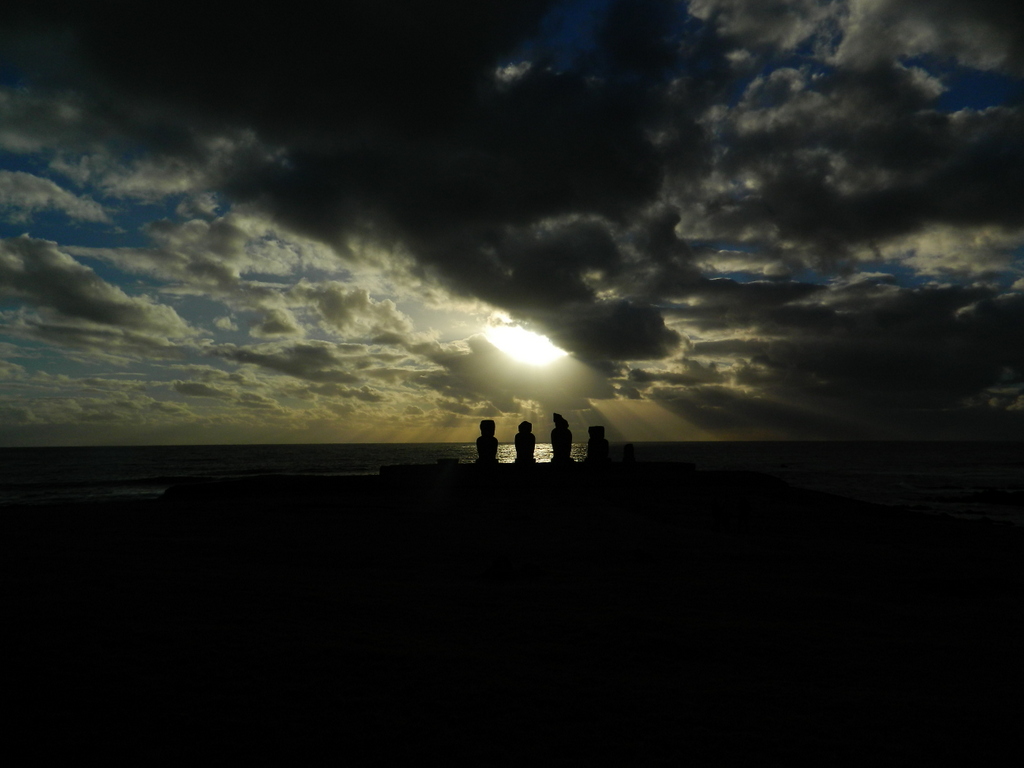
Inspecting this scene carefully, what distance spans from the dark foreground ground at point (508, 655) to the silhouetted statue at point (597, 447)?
2413 centimetres

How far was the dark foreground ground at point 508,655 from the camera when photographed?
4.25 meters

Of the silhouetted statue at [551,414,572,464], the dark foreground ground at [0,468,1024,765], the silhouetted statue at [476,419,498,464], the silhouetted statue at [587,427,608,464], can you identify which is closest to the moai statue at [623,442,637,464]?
the silhouetted statue at [587,427,608,464]

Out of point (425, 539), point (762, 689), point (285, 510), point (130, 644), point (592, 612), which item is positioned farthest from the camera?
point (285, 510)

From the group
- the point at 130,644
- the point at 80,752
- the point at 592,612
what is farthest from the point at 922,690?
the point at 130,644

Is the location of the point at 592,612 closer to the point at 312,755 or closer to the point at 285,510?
the point at 312,755

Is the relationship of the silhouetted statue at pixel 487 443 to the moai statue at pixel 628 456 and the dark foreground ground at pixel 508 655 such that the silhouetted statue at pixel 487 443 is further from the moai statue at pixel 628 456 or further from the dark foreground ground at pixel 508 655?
the dark foreground ground at pixel 508 655

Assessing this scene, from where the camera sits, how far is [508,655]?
601 cm

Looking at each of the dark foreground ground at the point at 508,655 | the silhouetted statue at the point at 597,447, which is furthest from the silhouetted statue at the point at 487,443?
the dark foreground ground at the point at 508,655

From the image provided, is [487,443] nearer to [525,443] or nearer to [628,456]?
[525,443]

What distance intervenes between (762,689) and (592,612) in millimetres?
2786

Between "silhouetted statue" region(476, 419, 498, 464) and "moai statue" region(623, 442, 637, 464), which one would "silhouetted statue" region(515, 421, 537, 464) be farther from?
"moai statue" region(623, 442, 637, 464)

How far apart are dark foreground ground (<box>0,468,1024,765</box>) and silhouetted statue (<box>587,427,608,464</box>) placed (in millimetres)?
24126

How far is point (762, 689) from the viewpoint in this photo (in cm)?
529

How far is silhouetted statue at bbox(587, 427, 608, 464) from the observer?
3797 centimetres
